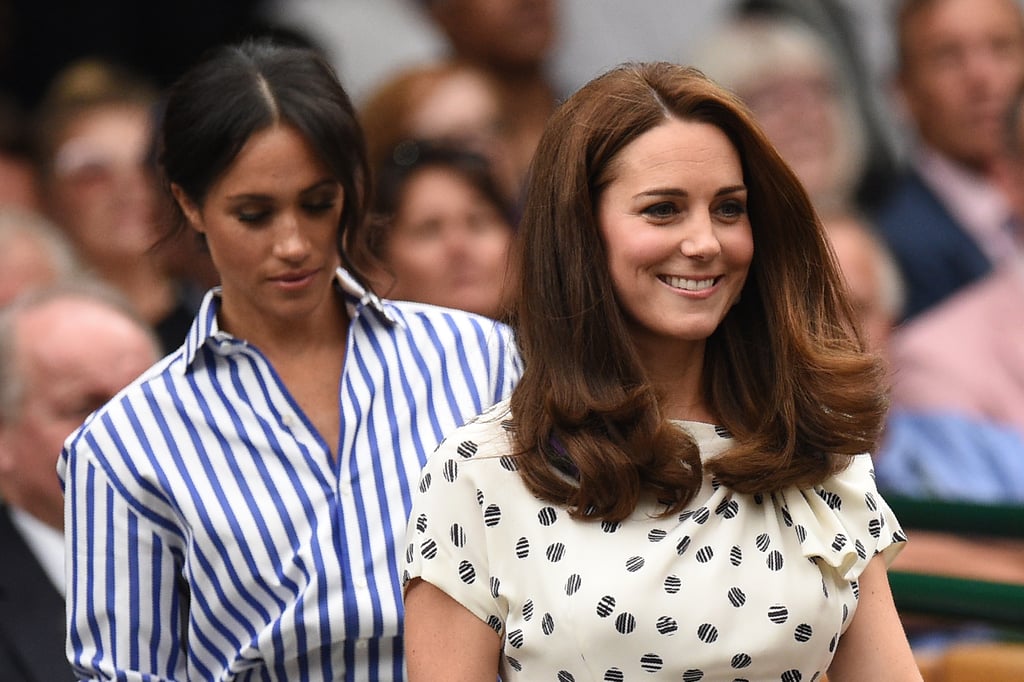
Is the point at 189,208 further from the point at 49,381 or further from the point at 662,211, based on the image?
the point at 49,381

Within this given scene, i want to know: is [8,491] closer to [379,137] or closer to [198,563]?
[198,563]

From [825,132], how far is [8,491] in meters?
2.57

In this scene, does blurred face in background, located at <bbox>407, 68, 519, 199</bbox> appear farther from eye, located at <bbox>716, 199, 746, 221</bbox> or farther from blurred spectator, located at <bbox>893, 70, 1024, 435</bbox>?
eye, located at <bbox>716, 199, 746, 221</bbox>

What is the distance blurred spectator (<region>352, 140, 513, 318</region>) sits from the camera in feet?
14.2

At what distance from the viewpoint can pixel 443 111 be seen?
4836 mm

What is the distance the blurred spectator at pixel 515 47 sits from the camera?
16.3ft

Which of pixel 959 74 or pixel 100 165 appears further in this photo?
pixel 100 165

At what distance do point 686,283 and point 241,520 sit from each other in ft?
2.51

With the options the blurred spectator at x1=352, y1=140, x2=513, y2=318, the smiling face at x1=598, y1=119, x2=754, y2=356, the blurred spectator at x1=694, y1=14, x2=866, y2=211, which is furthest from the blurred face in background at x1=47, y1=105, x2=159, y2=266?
the smiling face at x1=598, y1=119, x2=754, y2=356

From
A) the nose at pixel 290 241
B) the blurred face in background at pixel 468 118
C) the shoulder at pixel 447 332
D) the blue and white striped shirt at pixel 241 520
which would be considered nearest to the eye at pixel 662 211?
the blue and white striped shirt at pixel 241 520

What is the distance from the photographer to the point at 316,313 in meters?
2.53

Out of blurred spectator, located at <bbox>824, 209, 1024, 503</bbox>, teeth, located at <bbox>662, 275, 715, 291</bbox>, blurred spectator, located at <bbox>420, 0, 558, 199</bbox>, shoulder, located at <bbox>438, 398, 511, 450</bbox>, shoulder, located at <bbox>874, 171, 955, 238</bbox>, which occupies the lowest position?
blurred spectator, located at <bbox>824, 209, 1024, 503</bbox>

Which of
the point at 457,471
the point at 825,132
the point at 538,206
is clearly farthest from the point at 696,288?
the point at 825,132

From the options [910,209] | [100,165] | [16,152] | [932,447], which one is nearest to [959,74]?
[910,209]
